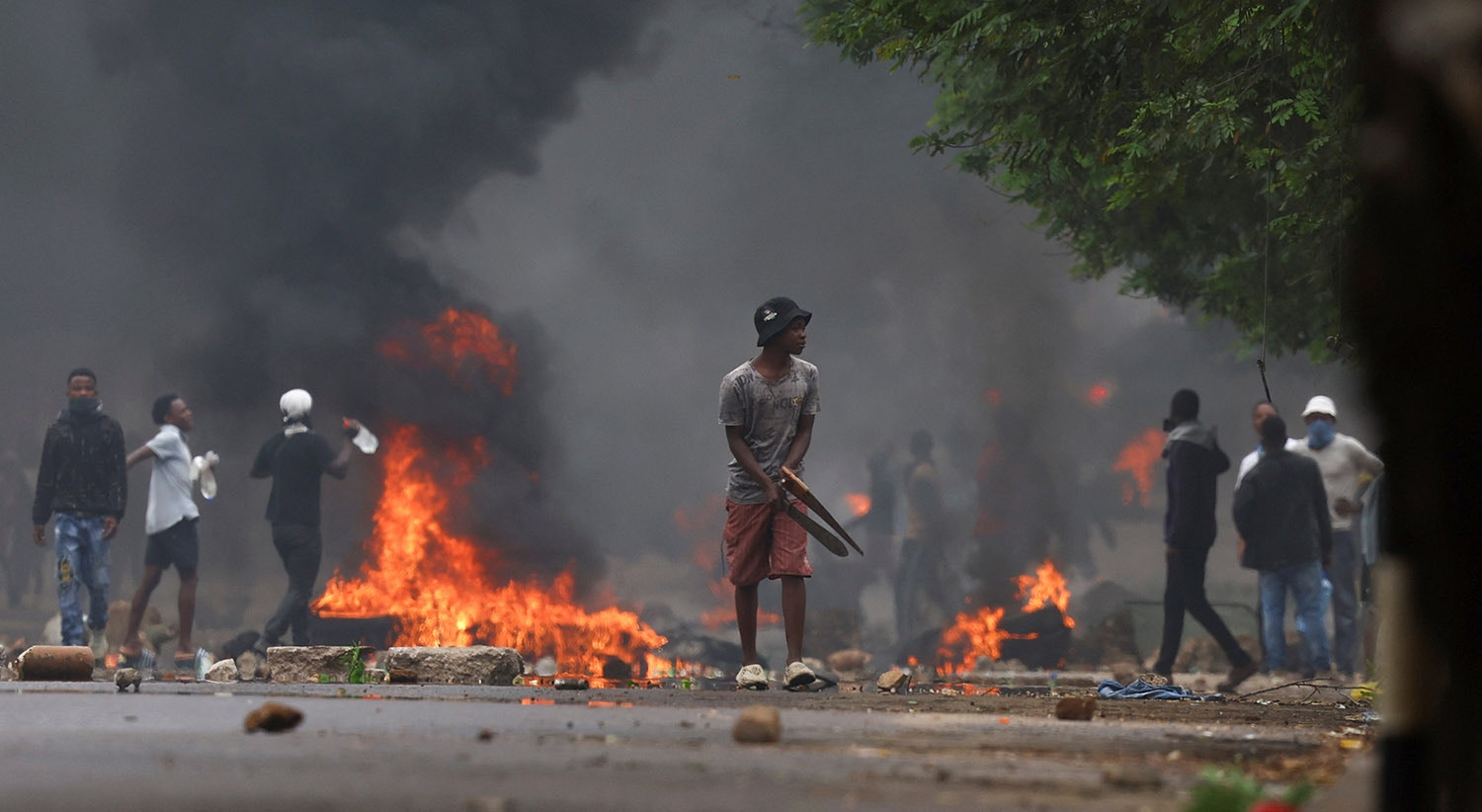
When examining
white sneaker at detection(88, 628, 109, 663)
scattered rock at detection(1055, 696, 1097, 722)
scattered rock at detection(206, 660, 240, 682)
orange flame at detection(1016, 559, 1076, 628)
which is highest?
orange flame at detection(1016, 559, 1076, 628)

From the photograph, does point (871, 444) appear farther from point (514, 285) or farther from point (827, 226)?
point (514, 285)

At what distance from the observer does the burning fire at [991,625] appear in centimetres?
1855

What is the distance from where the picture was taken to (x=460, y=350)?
744 inches

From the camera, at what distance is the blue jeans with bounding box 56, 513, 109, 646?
13156mm

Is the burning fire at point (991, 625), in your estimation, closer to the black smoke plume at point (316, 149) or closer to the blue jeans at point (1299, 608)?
the black smoke plume at point (316, 149)

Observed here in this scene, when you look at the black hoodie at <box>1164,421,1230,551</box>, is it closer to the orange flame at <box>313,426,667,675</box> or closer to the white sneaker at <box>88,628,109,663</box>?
the orange flame at <box>313,426,667,675</box>

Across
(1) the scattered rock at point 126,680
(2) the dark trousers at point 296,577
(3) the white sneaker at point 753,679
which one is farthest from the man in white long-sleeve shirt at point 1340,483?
(1) the scattered rock at point 126,680

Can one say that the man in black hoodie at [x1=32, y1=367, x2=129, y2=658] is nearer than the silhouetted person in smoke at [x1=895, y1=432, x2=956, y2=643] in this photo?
Yes

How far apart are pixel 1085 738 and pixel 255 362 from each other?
55.7ft

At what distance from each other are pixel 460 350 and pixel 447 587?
142 inches

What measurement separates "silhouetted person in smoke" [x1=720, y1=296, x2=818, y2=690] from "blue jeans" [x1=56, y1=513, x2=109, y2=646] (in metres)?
6.93

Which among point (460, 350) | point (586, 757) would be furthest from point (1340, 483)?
point (586, 757)

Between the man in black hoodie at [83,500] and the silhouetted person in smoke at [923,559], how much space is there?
410 inches

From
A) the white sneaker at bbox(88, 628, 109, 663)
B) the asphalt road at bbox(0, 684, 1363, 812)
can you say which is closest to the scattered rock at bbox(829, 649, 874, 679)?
the white sneaker at bbox(88, 628, 109, 663)
